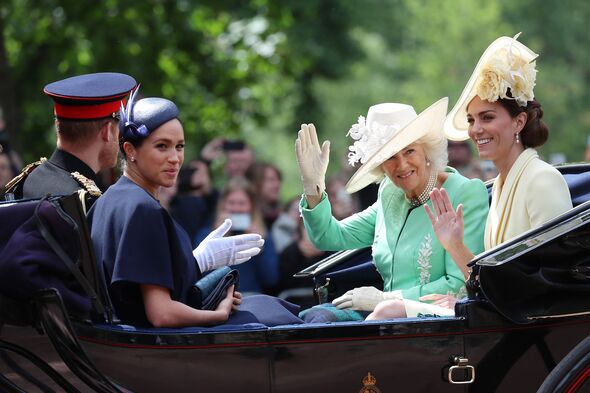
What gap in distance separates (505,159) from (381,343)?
3.40 feet

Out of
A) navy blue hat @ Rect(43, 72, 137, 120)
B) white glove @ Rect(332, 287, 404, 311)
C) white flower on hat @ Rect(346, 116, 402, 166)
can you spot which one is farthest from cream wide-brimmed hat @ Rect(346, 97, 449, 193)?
navy blue hat @ Rect(43, 72, 137, 120)

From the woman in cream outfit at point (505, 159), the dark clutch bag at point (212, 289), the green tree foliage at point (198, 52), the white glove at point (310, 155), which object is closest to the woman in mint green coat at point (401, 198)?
the white glove at point (310, 155)

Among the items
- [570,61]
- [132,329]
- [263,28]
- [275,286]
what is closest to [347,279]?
[132,329]

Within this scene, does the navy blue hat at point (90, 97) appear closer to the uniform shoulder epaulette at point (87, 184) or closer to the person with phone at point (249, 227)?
the uniform shoulder epaulette at point (87, 184)

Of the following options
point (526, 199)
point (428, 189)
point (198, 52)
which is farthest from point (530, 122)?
point (198, 52)

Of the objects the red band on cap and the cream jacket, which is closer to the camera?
the cream jacket

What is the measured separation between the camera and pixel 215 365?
3.84m

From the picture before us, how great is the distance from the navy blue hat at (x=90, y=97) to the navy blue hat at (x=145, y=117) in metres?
0.58

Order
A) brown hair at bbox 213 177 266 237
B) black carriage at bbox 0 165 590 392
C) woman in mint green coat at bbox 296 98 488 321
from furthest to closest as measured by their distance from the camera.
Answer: brown hair at bbox 213 177 266 237
woman in mint green coat at bbox 296 98 488 321
black carriage at bbox 0 165 590 392

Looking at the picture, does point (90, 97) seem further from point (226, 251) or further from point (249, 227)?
point (249, 227)

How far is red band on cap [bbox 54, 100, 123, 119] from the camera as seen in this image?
4.67 metres

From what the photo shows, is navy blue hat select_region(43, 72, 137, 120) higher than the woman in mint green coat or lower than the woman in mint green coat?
higher

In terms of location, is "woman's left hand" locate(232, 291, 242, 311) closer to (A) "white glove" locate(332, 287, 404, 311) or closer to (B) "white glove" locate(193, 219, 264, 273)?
(B) "white glove" locate(193, 219, 264, 273)

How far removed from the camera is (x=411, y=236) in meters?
4.74
